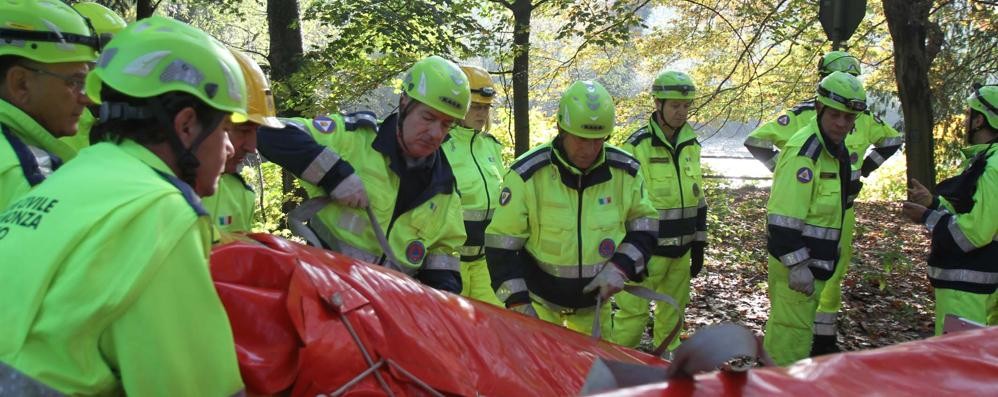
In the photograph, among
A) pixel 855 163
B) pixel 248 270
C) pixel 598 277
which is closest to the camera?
pixel 248 270

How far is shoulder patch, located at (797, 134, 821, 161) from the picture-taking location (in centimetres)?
461

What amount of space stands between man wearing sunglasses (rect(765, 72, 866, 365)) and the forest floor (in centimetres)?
121

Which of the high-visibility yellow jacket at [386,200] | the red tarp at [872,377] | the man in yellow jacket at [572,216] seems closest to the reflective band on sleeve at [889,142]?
the man in yellow jacket at [572,216]

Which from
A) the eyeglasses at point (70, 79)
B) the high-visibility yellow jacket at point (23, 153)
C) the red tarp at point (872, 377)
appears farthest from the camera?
the eyeglasses at point (70, 79)

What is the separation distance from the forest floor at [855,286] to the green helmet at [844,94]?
212 centimetres

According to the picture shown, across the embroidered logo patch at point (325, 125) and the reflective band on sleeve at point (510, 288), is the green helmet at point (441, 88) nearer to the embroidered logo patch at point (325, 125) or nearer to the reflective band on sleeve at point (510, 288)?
the embroidered logo patch at point (325, 125)

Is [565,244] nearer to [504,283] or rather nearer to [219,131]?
[504,283]

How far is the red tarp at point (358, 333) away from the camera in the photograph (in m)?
Answer: 1.96

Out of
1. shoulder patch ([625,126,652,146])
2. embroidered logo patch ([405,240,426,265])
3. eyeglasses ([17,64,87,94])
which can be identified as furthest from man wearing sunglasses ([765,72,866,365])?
eyeglasses ([17,64,87,94])

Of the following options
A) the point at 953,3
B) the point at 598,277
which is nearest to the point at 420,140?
the point at 598,277

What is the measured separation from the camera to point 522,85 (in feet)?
27.3

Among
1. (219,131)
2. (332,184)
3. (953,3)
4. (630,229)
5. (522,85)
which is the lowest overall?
(630,229)

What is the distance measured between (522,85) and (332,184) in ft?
18.4

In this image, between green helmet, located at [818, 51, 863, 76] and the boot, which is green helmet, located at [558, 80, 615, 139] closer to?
the boot
